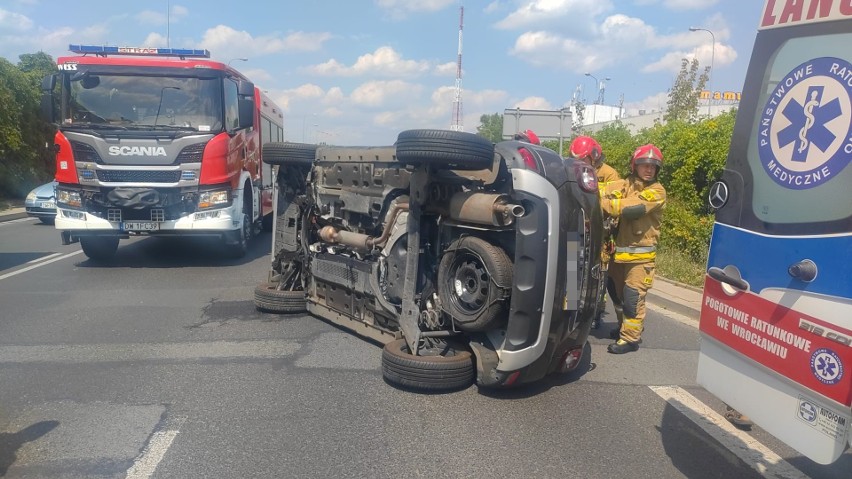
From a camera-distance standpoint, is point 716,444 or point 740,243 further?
point 716,444

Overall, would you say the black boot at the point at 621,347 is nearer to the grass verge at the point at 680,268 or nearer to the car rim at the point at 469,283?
the car rim at the point at 469,283

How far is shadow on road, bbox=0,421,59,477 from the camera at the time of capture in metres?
3.56

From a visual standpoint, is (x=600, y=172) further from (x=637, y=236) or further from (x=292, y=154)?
(x=292, y=154)

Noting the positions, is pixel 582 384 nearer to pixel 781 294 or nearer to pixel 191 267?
pixel 781 294

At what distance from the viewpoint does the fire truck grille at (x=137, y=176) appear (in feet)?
30.3

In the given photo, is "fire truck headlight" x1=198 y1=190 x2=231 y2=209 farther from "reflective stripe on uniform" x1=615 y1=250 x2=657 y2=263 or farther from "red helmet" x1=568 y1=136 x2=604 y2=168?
"reflective stripe on uniform" x1=615 y1=250 x2=657 y2=263

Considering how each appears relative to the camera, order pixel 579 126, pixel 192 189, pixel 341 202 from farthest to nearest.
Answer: pixel 579 126 < pixel 192 189 < pixel 341 202

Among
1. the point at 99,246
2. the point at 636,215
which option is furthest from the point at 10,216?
the point at 636,215

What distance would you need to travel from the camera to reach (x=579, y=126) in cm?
2814

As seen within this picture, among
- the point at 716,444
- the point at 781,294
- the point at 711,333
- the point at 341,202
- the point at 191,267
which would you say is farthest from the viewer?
the point at 191,267

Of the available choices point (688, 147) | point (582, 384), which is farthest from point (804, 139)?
point (688, 147)

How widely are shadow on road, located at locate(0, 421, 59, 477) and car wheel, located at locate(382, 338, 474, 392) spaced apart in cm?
221

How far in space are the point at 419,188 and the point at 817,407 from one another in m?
2.88

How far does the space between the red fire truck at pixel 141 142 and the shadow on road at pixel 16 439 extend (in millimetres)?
5755
